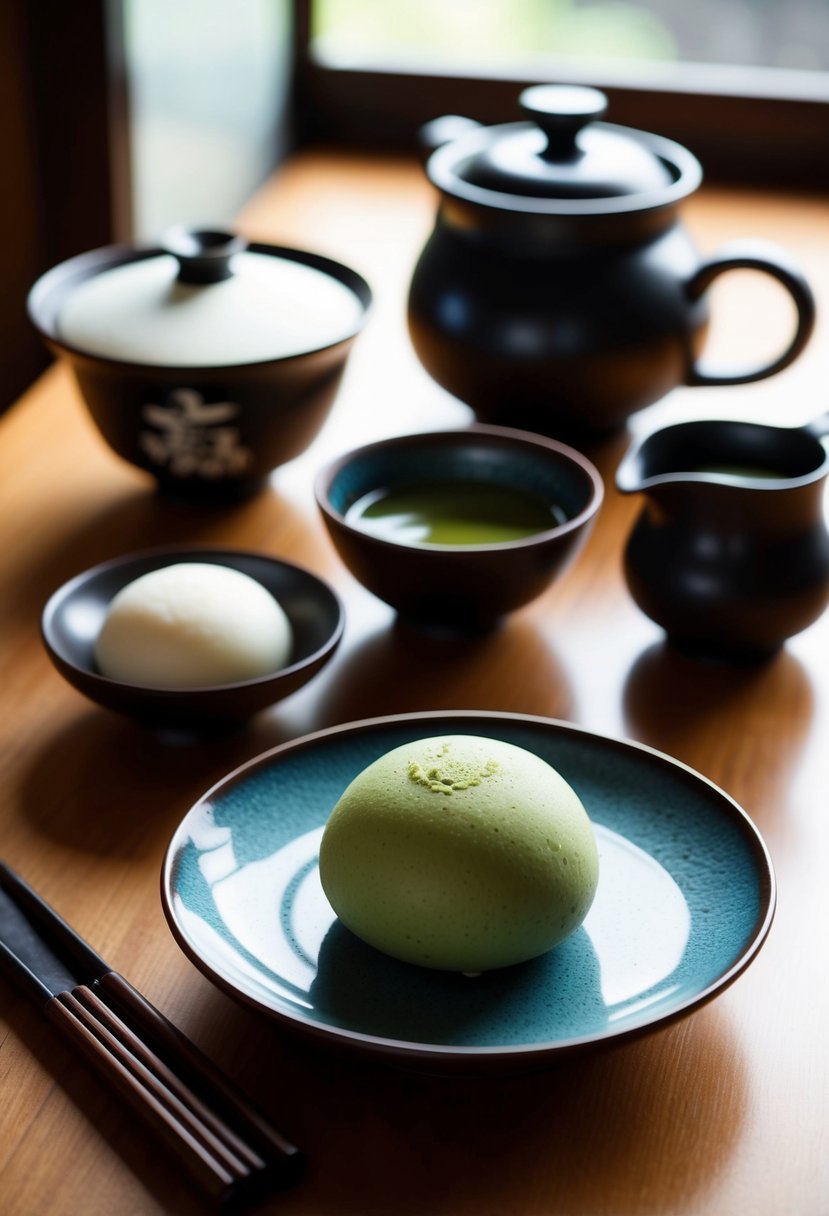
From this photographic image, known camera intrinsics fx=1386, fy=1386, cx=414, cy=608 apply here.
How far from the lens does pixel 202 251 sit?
2.83 ft

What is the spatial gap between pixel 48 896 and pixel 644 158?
2.04 feet

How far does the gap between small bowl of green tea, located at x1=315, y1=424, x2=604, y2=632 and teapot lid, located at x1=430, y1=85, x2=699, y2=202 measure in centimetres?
18

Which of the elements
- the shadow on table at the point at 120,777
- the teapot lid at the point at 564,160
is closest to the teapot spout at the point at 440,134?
the teapot lid at the point at 564,160

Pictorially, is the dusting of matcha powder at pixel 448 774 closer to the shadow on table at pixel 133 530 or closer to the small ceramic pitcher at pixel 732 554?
the small ceramic pitcher at pixel 732 554

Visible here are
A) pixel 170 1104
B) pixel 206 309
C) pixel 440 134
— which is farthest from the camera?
pixel 440 134

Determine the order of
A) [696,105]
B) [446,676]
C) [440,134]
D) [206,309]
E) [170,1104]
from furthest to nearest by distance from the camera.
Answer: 1. [696,105]
2. [440,134]
3. [206,309]
4. [446,676]
5. [170,1104]

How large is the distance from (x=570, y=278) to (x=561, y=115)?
4.2 inches

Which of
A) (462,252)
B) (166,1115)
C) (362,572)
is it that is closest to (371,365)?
(462,252)

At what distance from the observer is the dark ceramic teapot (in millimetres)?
886

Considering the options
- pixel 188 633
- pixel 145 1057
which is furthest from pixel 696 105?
pixel 145 1057

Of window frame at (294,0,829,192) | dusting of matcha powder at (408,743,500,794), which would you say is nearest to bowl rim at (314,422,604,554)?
dusting of matcha powder at (408,743,500,794)

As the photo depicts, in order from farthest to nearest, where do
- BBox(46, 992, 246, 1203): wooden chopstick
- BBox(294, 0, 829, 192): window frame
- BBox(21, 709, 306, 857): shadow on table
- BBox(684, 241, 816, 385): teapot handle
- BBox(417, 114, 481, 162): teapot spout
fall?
BBox(294, 0, 829, 192): window frame
BBox(417, 114, 481, 162): teapot spout
BBox(684, 241, 816, 385): teapot handle
BBox(21, 709, 306, 857): shadow on table
BBox(46, 992, 246, 1203): wooden chopstick

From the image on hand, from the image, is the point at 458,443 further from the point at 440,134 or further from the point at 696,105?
the point at 696,105

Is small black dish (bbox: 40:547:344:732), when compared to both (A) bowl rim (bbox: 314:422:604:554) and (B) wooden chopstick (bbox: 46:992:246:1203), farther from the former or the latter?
(B) wooden chopstick (bbox: 46:992:246:1203)
